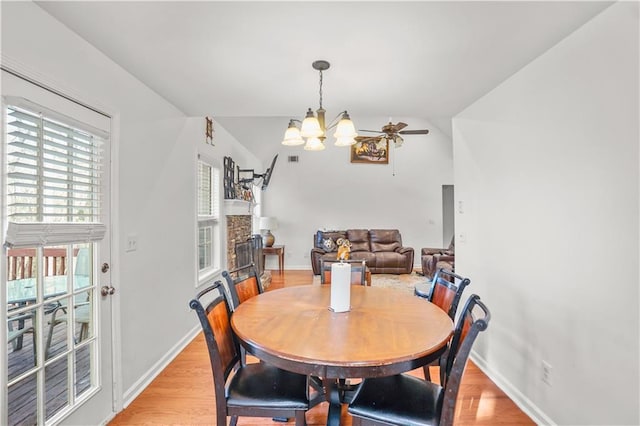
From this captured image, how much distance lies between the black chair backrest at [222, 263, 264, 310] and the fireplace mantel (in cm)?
210

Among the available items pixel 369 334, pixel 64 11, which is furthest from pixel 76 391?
pixel 64 11

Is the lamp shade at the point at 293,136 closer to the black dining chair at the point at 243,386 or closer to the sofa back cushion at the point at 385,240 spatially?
the black dining chair at the point at 243,386

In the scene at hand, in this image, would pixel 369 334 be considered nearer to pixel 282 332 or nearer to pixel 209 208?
pixel 282 332

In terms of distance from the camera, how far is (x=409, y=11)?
60.1 inches

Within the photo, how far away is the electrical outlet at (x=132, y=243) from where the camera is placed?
2242 mm

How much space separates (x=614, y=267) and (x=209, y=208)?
12.9 feet

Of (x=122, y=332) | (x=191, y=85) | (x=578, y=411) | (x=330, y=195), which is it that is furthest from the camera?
(x=330, y=195)

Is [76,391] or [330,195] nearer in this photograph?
[76,391]

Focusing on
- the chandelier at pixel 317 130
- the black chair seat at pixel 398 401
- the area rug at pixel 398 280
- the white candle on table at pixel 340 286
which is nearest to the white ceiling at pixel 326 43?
the chandelier at pixel 317 130

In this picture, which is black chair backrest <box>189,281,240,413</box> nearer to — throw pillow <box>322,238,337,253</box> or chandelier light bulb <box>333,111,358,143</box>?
chandelier light bulb <box>333,111,358,143</box>

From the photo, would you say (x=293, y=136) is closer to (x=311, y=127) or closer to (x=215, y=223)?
(x=311, y=127)

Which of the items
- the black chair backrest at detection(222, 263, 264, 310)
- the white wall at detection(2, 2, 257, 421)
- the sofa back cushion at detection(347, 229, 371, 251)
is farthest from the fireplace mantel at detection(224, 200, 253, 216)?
the sofa back cushion at detection(347, 229, 371, 251)

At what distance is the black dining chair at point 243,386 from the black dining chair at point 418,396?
0.28 meters

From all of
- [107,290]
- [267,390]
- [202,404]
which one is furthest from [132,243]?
[267,390]
